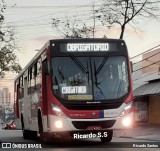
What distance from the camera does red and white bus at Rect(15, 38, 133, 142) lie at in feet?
53.5

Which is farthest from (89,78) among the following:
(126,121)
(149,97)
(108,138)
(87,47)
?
(149,97)

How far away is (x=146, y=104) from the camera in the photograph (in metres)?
48.7

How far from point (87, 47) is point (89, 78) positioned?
1148mm

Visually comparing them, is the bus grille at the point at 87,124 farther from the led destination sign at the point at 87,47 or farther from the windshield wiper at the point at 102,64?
the led destination sign at the point at 87,47

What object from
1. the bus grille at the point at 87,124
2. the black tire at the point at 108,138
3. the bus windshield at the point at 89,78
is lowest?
the black tire at the point at 108,138

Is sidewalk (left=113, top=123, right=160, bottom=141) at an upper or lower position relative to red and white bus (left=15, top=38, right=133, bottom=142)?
lower

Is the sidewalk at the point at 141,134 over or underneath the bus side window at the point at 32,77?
underneath

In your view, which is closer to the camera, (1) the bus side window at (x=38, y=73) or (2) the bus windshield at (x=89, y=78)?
(2) the bus windshield at (x=89, y=78)

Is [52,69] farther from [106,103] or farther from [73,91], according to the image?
[106,103]

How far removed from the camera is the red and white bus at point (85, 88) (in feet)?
53.5

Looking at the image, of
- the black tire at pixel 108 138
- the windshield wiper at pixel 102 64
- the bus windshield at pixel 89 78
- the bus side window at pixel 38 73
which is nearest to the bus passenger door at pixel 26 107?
the bus side window at pixel 38 73

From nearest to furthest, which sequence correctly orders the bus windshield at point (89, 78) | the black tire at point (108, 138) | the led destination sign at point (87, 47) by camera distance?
the bus windshield at point (89, 78) < the led destination sign at point (87, 47) < the black tire at point (108, 138)

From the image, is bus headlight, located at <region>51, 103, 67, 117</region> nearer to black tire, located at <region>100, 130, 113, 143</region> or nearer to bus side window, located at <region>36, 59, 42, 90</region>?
bus side window, located at <region>36, 59, 42, 90</region>

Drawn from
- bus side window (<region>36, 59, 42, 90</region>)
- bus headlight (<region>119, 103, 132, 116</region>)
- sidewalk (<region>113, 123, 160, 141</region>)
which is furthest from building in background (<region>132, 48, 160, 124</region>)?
bus headlight (<region>119, 103, 132, 116</region>)
